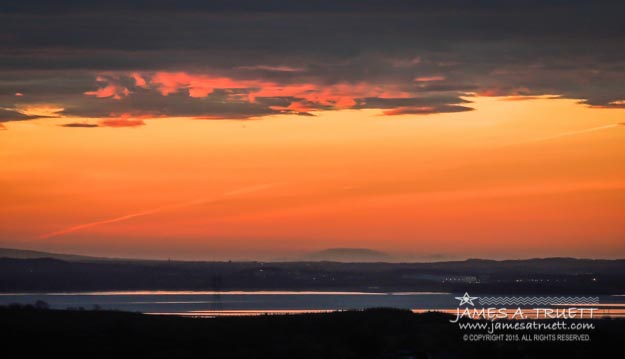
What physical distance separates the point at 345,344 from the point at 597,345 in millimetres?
11242

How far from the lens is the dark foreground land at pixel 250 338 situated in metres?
45.2

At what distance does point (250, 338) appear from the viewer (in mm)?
49781

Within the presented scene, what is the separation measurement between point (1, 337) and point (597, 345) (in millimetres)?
25629

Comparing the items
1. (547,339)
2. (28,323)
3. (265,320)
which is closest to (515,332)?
(547,339)

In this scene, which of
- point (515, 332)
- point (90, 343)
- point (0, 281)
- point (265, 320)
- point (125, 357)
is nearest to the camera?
point (125, 357)

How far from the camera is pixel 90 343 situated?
4628 cm

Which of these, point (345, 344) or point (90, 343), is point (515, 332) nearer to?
point (345, 344)

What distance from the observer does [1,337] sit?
45.6 m

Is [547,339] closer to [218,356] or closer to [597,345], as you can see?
[597,345]

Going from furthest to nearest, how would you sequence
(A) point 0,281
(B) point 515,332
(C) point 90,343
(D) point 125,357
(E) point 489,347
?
(A) point 0,281
(B) point 515,332
(E) point 489,347
(C) point 90,343
(D) point 125,357

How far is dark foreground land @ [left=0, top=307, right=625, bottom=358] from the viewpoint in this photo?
45.2 metres

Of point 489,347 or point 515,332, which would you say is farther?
point 515,332

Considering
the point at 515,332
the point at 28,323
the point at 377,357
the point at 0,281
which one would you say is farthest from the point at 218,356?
the point at 0,281

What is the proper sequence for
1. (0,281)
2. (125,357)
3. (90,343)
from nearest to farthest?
(125,357), (90,343), (0,281)
